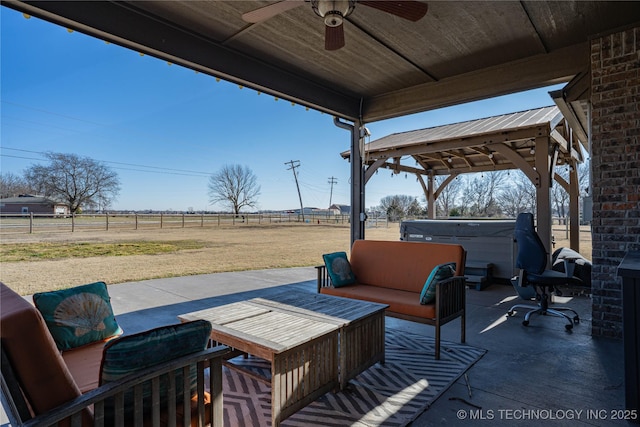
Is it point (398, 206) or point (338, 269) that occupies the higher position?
point (398, 206)

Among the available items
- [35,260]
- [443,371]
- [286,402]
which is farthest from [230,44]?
[35,260]

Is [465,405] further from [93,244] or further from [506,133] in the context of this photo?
[93,244]

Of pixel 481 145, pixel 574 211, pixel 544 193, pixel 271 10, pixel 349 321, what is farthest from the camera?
pixel 574 211

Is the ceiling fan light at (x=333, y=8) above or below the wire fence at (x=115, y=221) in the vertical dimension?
above

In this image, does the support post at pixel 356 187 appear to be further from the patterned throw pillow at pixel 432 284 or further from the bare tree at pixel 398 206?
the bare tree at pixel 398 206

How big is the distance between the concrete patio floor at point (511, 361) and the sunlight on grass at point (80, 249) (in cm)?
492

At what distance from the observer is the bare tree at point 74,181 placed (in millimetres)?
14773

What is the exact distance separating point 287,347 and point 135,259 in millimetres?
8530

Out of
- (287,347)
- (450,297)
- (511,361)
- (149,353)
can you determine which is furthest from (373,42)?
(149,353)

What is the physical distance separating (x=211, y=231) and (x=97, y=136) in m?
9.53

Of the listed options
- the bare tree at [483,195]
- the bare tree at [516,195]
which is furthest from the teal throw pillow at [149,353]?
the bare tree at [516,195]

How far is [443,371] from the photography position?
2598 mm

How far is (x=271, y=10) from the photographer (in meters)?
2.45

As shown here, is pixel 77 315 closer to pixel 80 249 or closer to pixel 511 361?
pixel 511 361
